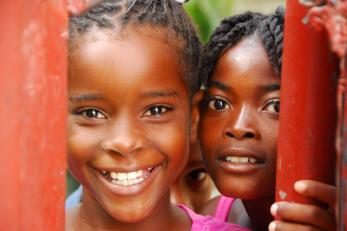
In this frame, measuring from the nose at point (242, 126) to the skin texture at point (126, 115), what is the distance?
0.12 metres

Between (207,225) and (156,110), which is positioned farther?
(207,225)

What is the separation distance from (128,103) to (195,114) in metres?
0.31

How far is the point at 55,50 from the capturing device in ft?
3.00

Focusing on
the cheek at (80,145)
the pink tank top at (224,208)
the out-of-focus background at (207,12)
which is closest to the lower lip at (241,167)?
the cheek at (80,145)

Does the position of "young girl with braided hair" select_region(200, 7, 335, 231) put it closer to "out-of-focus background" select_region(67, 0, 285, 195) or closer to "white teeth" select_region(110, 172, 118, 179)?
"white teeth" select_region(110, 172, 118, 179)

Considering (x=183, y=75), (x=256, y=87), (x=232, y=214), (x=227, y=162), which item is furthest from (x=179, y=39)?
(x=232, y=214)

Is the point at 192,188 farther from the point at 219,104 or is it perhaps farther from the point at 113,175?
the point at 113,175

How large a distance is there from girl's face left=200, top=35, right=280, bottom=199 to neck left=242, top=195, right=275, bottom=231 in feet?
0.52

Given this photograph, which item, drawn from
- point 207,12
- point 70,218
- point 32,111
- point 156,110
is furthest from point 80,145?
point 207,12

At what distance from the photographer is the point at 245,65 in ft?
5.62

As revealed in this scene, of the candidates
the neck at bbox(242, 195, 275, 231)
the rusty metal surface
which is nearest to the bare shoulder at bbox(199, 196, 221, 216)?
the neck at bbox(242, 195, 275, 231)

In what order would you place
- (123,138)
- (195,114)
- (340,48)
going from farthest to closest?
(195,114), (123,138), (340,48)

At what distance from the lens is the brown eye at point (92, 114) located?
5.01 feet

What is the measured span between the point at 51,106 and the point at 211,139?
0.87 meters
